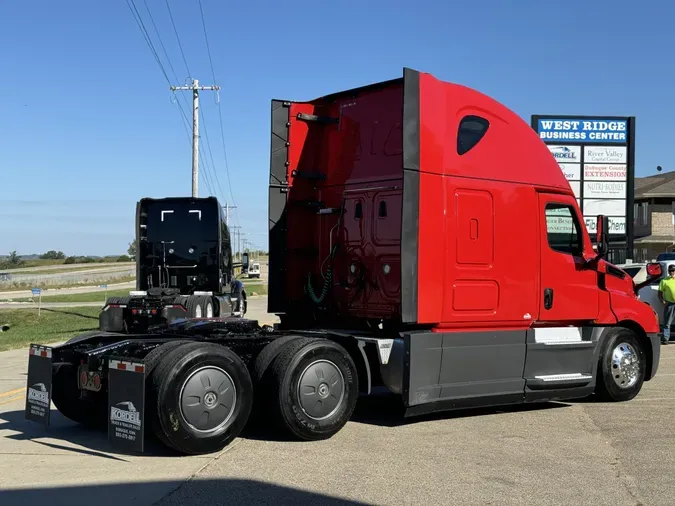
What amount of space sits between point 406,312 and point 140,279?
13.9m

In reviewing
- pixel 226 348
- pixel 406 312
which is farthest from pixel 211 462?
pixel 406 312

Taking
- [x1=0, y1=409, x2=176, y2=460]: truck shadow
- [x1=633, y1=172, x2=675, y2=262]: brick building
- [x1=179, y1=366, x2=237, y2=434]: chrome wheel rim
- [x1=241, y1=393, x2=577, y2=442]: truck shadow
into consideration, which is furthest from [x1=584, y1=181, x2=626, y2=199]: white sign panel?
[x1=633, y1=172, x2=675, y2=262]: brick building

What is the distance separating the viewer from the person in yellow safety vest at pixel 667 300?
53.3ft

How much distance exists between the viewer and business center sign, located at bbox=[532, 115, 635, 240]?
73.7 ft

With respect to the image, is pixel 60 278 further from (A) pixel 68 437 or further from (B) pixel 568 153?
(A) pixel 68 437

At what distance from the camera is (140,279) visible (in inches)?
804

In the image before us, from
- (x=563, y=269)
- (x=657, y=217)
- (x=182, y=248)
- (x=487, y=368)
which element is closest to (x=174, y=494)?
(x=487, y=368)

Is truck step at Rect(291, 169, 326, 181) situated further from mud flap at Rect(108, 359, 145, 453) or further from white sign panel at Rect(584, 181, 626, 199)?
white sign panel at Rect(584, 181, 626, 199)

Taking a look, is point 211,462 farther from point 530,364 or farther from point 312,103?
point 312,103

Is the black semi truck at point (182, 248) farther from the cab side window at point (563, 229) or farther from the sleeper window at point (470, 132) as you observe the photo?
the sleeper window at point (470, 132)

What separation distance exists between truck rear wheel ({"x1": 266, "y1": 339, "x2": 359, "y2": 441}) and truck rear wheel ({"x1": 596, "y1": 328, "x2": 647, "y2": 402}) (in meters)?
3.65

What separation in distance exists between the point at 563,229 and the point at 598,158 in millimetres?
14368

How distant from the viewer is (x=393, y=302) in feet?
27.5

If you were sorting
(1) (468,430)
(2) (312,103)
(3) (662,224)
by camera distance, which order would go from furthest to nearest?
(3) (662,224)
(2) (312,103)
(1) (468,430)
